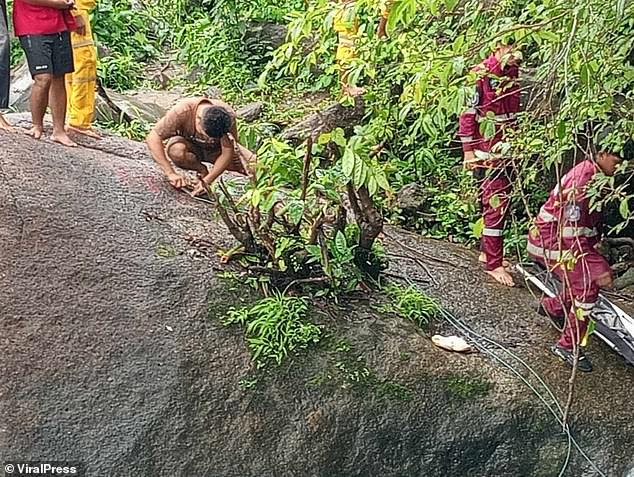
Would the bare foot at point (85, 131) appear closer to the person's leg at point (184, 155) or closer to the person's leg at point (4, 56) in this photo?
the person's leg at point (4, 56)

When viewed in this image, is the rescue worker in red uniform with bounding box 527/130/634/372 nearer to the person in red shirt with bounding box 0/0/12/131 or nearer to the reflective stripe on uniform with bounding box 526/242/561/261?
the reflective stripe on uniform with bounding box 526/242/561/261

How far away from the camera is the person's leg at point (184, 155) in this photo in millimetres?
5770

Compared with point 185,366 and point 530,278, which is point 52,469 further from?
point 530,278

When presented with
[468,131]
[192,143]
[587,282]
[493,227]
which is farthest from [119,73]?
[587,282]

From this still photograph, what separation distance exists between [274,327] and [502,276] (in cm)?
207

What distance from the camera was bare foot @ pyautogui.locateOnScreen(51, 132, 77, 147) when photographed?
5.99 metres

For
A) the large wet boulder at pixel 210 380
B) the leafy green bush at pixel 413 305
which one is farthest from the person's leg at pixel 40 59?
the leafy green bush at pixel 413 305

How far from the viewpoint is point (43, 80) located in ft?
18.8

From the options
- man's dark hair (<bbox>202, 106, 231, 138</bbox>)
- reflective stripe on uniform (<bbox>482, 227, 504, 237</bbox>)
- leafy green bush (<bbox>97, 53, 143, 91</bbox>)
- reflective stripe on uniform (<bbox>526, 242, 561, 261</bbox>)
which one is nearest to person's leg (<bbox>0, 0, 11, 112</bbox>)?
man's dark hair (<bbox>202, 106, 231, 138</bbox>)

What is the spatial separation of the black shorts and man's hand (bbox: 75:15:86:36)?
0.42 m

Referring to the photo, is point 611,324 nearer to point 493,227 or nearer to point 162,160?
point 493,227

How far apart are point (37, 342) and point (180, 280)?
0.89m

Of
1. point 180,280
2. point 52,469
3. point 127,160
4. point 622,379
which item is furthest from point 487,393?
point 127,160

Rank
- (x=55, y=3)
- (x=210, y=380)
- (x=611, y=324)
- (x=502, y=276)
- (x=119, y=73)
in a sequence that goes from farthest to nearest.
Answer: (x=119, y=73), (x=502, y=276), (x=55, y=3), (x=611, y=324), (x=210, y=380)
